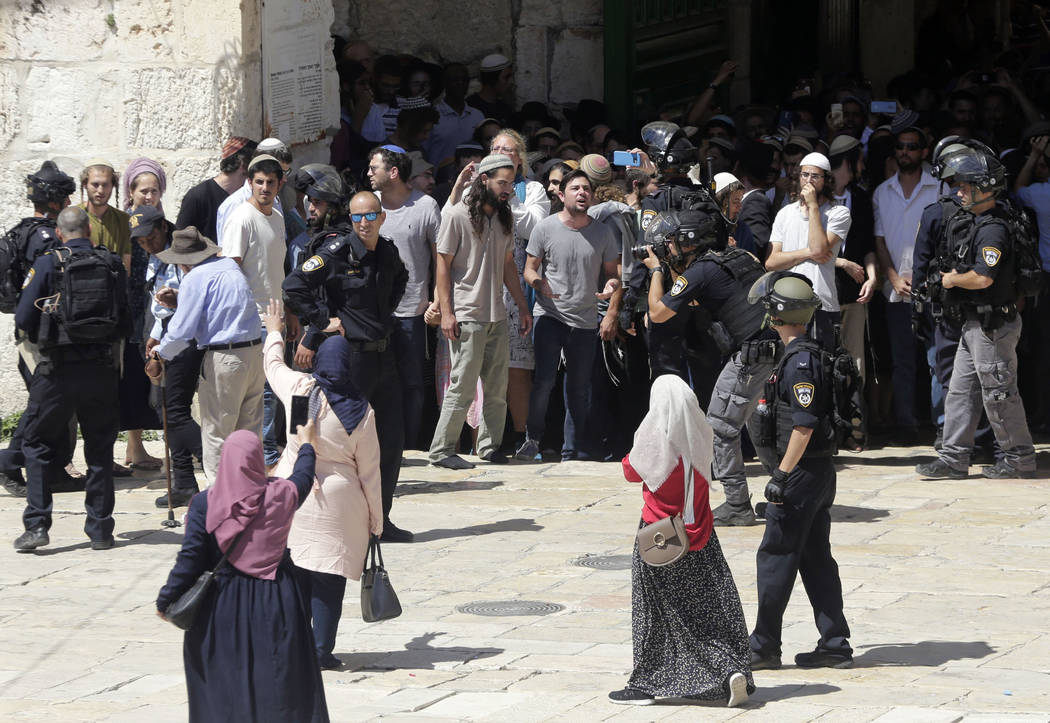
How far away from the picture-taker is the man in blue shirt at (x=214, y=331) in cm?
951

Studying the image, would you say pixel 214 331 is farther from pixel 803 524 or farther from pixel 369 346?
pixel 803 524

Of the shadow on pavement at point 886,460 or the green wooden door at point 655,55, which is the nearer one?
the shadow on pavement at point 886,460

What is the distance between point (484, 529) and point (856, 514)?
6.88ft

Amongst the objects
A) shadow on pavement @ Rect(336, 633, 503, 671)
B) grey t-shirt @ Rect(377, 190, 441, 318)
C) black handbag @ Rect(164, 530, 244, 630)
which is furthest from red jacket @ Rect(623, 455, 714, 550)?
grey t-shirt @ Rect(377, 190, 441, 318)

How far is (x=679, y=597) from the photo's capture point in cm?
648

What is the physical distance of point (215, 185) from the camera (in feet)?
35.5

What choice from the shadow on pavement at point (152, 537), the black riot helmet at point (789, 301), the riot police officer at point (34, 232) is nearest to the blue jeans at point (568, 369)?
the shadow on pavement at point (152, 537)

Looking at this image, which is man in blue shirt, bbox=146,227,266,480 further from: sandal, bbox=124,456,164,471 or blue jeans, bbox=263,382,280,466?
sandal, bbox=124,456,164,471

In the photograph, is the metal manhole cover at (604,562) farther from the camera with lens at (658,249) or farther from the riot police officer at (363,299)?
the camera with lens at (658,249)

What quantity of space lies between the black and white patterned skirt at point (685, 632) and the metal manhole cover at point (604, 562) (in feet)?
6.99

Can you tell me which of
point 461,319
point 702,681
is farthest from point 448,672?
point 461,319

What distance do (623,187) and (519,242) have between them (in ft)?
2.78

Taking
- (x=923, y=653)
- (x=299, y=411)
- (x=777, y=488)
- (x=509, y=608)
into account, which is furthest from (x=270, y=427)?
(x=923, y=653)

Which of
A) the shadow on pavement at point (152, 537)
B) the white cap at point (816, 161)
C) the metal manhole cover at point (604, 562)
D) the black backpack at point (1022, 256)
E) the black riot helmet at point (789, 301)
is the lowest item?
the metal manhole cover at point (604, 562)
